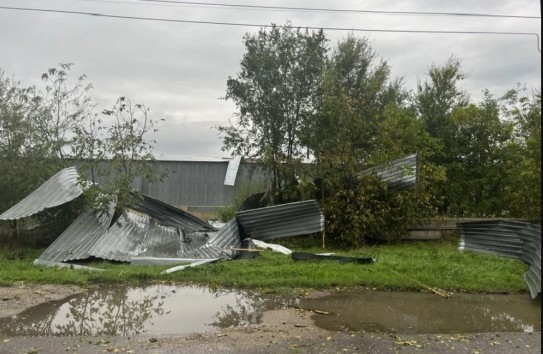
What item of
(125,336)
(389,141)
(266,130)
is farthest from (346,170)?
(125,336)

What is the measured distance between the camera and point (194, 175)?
65.5 ft

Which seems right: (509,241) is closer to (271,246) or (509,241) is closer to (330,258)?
(330,258)

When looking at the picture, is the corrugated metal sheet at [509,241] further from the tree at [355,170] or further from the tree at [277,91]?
the tree at [277,91]

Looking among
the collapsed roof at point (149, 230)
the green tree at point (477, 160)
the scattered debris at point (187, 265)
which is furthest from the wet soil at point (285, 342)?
the green tree at point (477, 160)

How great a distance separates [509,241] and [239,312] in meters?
5.16

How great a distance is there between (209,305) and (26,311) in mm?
2255

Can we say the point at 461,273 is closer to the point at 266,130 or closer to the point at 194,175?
the point at 266,130

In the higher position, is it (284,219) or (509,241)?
(284,219)

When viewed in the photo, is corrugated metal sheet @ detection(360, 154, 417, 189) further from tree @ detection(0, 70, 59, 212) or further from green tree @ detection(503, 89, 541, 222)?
tree @ detection(0, 70, 59, 212)

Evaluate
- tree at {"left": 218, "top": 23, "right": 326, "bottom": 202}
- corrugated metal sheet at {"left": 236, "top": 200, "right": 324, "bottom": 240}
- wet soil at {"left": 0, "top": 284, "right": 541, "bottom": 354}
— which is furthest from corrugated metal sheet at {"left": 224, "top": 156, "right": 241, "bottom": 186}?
wet soil at {"left": 0, "top": 284, "right": 541, "bottom": 354}

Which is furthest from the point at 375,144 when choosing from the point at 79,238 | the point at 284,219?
the point at 79,238

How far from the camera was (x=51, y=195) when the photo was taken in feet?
35.2

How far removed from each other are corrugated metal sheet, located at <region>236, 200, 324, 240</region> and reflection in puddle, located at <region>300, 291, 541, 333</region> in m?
4.15

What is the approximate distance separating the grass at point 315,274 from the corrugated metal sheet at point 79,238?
51 cm
